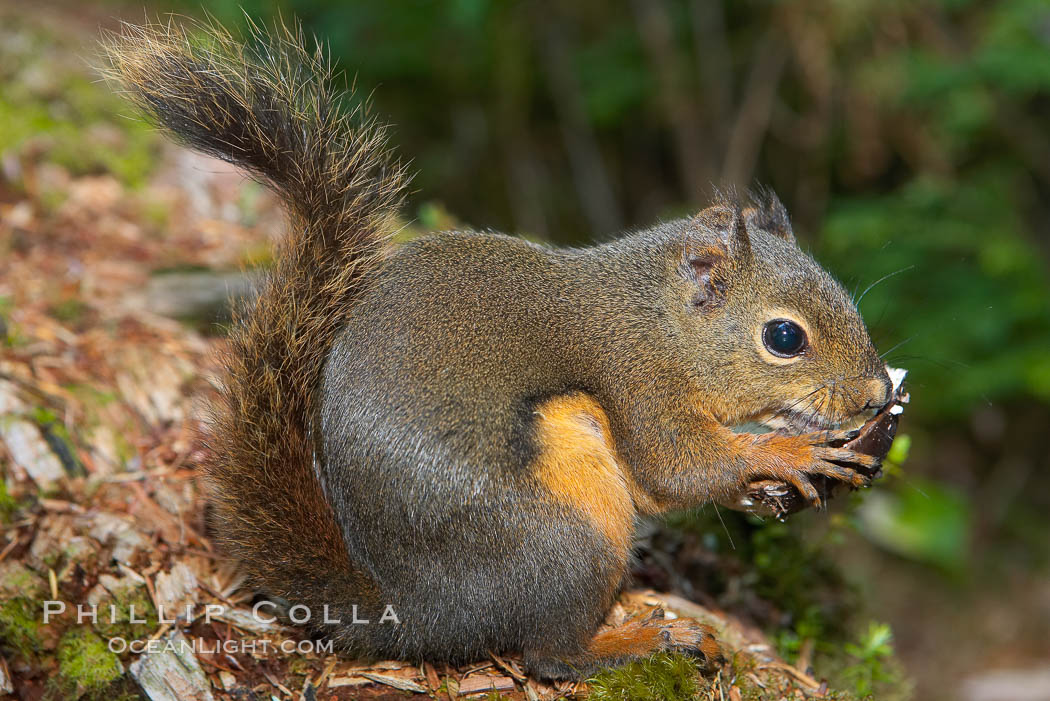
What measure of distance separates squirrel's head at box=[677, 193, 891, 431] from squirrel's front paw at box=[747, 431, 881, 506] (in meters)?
0.13

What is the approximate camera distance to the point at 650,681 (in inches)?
101

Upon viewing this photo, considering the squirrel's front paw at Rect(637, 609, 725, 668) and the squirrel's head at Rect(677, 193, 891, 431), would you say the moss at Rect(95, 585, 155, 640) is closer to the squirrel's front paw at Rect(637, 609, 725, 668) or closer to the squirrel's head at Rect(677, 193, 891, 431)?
the squirrel's front paw at Rect(637, 609, 725, 668)

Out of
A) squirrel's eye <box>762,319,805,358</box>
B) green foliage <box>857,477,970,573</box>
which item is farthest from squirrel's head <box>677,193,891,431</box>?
green foliage <box>857,477,970,573</box>

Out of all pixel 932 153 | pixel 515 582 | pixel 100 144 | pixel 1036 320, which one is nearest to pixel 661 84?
pixel 932 153

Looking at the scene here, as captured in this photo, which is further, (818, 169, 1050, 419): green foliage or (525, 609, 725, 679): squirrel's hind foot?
(818, 169, 1050, 419): green foliage

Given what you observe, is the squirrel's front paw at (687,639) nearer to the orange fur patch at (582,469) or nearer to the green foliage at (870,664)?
the orange fur patch at (582,469)

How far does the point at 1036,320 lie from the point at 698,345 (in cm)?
379

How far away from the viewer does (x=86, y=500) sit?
303cm

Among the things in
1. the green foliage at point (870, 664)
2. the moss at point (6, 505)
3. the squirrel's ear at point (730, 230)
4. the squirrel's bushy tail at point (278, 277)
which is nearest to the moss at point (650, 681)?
the squirrel's bushy tail at point (278, 277)

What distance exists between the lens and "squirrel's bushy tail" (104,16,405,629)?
257 centimetres

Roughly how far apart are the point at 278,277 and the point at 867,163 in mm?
5065

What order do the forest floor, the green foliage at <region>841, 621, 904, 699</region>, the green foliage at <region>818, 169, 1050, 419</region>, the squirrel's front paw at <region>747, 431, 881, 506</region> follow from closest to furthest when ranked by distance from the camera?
the forest floor < the squirrel's front paw at <region>747, 431, 881, 506</region> < the green foliage at <region>841, 621, 904, 699</region> < the green foliage at <region>818, 169, 1050, 419</region>

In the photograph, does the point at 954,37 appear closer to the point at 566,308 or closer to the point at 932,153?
the point at 932,153

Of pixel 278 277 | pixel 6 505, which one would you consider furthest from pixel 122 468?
pixel 278 277
